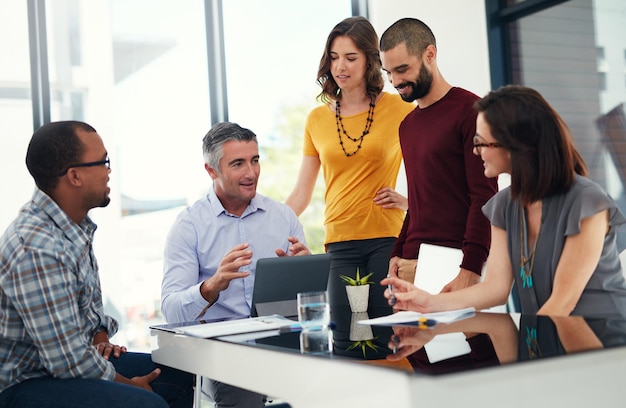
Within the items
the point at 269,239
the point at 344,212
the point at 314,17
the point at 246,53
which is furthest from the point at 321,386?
the point at 314,17

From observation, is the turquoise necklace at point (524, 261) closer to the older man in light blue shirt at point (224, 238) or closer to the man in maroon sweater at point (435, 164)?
the man in maroon sweater at point (435, 164)

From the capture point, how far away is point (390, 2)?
554cm

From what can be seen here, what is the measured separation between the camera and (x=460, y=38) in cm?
523

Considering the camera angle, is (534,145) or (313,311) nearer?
(313,311)

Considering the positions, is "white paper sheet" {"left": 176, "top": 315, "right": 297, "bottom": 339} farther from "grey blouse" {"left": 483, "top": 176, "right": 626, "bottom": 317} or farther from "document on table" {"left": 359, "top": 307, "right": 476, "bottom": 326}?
"grey blouse" {"left": 483, "top": 176, "right": 626, "bottom": 317}

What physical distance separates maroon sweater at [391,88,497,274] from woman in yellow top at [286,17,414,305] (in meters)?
0.40

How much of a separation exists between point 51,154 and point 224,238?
948mm

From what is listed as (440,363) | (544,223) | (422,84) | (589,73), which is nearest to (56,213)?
(440,363)

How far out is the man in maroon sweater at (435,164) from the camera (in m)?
2.81

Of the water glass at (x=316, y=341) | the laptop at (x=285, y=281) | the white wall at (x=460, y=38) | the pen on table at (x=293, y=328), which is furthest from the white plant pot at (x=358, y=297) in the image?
the white wall at (x=460, y=38)

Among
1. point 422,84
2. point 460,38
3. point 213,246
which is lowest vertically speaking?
point 213,246

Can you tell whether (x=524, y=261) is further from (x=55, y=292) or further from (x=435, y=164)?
(x=55, y=292)

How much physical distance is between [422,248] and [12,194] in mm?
2800

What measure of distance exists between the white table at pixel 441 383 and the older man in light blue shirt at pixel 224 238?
3.37 feet
